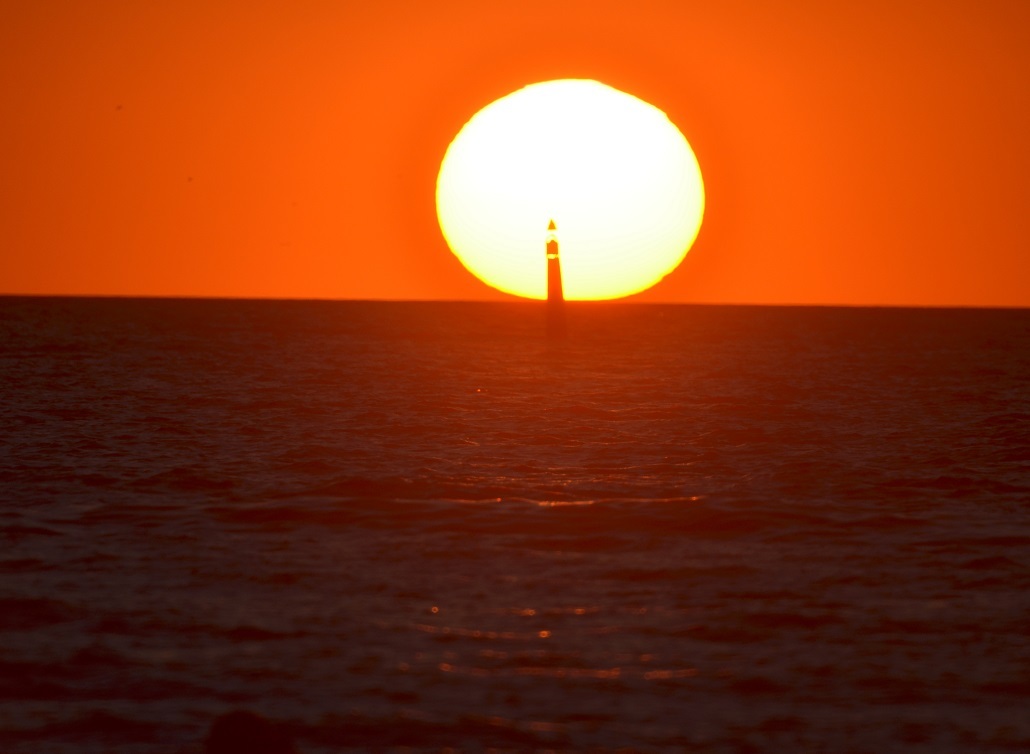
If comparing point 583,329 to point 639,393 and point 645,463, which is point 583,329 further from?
point 645,463

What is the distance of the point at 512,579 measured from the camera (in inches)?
479

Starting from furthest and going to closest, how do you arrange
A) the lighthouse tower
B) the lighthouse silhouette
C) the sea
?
the lighthouse silhouette, the lighthouse tower, the sea

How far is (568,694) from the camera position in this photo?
29.1ft

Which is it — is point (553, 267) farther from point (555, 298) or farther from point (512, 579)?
point (512, 579)

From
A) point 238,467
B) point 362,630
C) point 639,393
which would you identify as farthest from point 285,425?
point 362,630

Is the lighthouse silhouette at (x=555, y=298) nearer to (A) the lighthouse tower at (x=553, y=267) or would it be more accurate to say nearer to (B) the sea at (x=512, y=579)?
(A) the lighthouse tower at (x=553, y=267)

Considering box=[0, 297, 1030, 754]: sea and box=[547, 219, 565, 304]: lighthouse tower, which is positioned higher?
box=[547, 219, 565, 304]: lighthouse tower

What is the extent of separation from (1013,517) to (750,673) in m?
7.64

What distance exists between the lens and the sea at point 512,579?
8.52m

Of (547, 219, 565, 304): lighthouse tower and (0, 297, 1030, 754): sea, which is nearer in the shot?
(0, 297, 1030, 754): sea

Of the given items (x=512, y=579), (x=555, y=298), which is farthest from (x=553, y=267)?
(x=512, y=579)

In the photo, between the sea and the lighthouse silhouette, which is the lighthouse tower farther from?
the sea

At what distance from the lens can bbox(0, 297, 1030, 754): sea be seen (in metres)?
8.52

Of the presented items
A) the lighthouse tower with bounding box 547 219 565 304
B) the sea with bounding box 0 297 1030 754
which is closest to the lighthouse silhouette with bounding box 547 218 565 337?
the lighthouse tower with bounding box 547 219 565 304
